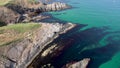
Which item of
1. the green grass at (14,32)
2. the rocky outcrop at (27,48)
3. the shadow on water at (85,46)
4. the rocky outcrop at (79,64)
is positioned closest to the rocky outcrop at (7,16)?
the green grass at (14,32)

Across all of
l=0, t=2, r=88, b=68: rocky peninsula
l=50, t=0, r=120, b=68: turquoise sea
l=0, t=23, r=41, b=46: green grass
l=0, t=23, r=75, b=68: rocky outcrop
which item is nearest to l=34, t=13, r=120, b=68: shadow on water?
l=50, t=0, r=120, b=68: turquoise sea

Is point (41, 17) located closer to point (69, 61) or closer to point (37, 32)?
point (37, 32)

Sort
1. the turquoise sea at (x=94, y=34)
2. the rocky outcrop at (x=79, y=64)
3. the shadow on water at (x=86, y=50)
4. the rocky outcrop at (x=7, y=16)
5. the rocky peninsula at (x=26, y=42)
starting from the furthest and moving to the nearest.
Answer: the rocky outcrop at (x=7, y=16) → the turquoise sea at (x=94, y=34) → the shadow on water at (x=86, y=50) → the rocky peninsula at (x=26, y=42) → the rocky outcrop at (x=79, y=64)

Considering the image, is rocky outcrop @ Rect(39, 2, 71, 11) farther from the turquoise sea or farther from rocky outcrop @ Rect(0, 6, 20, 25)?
rocky outcrop @ Rect(0, 6, 20, 25)

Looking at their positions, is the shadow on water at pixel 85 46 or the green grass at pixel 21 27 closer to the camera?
the shadow on water at pixel 85 46

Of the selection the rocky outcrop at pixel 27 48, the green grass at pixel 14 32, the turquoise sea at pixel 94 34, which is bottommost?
the turquoise sea at pixel 94 34

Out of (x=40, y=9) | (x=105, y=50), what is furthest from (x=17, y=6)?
(x=105, y=50)

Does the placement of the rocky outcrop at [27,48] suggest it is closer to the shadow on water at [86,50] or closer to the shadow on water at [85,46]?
the shadow on water at [85,46]
